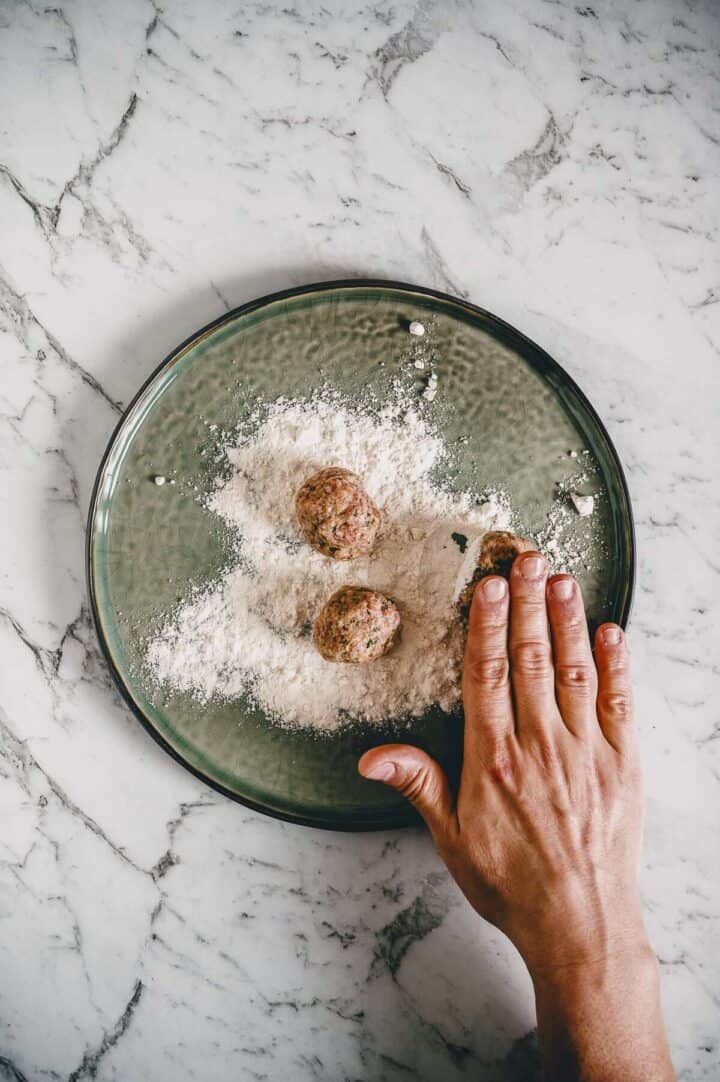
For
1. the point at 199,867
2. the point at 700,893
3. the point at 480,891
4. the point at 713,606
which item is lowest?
the point at 199,867

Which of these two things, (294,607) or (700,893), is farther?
(700,893)

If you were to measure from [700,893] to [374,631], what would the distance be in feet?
2.84

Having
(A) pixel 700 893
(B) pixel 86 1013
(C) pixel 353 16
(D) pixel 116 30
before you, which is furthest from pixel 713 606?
(D) pixel 116 30

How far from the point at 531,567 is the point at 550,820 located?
0.43 m

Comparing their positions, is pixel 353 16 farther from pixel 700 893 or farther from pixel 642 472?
pixel 700 893

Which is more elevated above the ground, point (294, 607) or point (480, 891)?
point (294, 607)

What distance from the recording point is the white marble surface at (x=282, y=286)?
133cm

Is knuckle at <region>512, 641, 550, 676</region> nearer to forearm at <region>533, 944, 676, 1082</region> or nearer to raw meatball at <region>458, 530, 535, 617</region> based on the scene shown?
raw meatball at <region>458, 530, 535, 617</region>

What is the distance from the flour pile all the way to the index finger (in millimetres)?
62

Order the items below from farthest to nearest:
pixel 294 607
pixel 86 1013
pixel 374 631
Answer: pixel 86 1013, pixel 294 607, pixel 374 631

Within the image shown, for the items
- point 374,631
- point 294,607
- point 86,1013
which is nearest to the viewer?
point 374,631

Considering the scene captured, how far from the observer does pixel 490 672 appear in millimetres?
1192

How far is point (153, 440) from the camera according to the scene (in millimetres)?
1273

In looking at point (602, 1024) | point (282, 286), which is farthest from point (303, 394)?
point (602, 1024)
